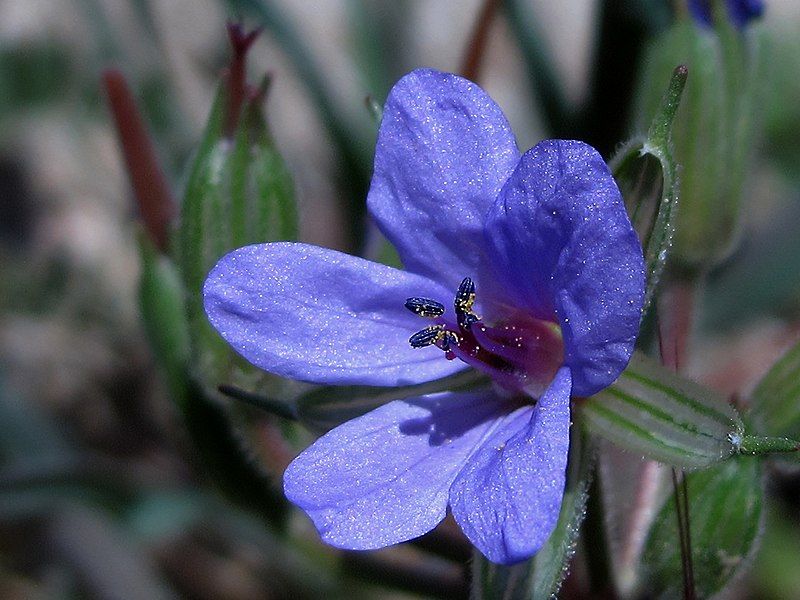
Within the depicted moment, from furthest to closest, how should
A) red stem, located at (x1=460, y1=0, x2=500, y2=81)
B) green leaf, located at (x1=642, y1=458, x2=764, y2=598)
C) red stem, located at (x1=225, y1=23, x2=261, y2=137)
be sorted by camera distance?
1. red stem, located at (x1=460, y1=0, x2=500, y2=81)
2. red stem, located at (x1=225, y1=23, x2=261, y2=137)
3. green leaf, located at (x1=642, y1=458, x2=764, y2=598)

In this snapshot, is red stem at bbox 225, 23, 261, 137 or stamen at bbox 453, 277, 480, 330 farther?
red stem at bbox 225, 23, 261, 137

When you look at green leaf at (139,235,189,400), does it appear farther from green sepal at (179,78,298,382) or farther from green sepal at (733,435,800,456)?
green sepal at (733,435,800,456)

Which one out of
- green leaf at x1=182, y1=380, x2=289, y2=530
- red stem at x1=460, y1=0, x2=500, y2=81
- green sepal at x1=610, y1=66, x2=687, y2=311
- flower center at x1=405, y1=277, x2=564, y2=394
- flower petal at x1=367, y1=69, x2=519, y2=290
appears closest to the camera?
green sepal at x1=610, y1=66, x2=687, y2=311

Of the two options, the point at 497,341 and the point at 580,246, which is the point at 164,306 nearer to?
the point at 497,341

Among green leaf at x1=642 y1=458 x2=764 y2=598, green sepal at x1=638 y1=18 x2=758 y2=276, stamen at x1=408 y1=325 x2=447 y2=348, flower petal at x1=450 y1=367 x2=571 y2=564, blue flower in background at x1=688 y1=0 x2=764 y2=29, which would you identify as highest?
blue flower in background at x1=688 y1=0 x2=764 y2=29

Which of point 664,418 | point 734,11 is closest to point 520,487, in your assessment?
point 664,418

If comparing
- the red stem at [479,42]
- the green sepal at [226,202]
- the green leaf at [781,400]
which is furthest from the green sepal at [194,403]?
the green leaf at [781,400]

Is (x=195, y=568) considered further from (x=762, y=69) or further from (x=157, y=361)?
(x=762, y=69)

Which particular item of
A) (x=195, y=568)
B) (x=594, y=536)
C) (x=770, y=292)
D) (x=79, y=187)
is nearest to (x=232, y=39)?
(x=594, y=536)

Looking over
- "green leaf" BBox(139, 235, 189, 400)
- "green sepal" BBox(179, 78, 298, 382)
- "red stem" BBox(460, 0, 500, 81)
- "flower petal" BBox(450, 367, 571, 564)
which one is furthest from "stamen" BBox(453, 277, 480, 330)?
"red stem" BBox(460, 0, 500, 81)
